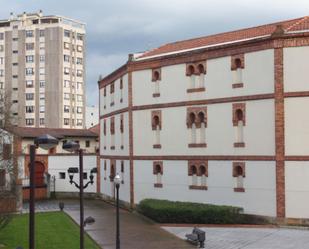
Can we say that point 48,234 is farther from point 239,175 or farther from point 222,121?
point 222,121

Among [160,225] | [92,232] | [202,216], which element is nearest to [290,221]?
[202,216]

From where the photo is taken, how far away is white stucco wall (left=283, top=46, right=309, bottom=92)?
29.3m

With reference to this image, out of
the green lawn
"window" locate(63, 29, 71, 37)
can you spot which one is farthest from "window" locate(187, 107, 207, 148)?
"window" locate(63, 29, 71, 37)

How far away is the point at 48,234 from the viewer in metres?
27.9

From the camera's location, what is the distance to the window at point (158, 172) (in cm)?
3662

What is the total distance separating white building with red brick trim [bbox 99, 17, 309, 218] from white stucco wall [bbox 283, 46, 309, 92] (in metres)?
0.05

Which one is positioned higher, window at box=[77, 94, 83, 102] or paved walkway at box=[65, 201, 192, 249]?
window at box=[77, 94, 83, 102]

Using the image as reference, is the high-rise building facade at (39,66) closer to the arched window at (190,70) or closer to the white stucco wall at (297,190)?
the arched window at (190,70)

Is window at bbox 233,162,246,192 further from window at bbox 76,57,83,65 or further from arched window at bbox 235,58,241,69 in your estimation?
window at bbox 76,57,83,65

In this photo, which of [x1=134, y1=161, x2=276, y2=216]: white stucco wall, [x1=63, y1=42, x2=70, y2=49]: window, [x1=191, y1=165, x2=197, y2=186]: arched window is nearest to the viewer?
[x1=134, y1=161, x2=276, y2=216]: white stucco wall

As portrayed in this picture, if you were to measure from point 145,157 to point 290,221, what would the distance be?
1178cm

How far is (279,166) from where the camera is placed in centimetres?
2953

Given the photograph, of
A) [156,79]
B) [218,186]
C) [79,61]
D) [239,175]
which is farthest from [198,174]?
[79,61]

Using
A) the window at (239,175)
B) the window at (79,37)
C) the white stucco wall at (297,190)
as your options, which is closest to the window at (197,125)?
the window at (239,175)
